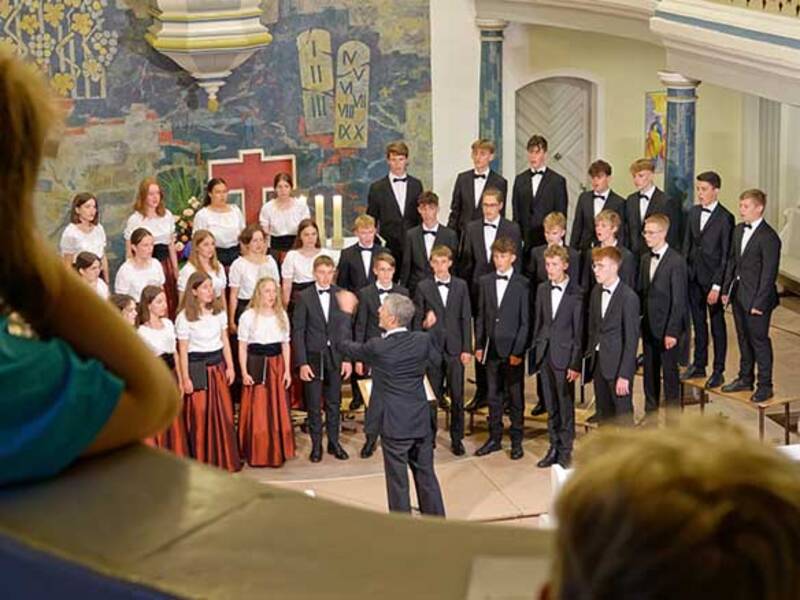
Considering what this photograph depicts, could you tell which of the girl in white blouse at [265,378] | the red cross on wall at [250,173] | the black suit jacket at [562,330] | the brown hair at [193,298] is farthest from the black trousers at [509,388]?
the red cross on wall at [250,173]

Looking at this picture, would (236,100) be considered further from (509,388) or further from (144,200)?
(509,388)

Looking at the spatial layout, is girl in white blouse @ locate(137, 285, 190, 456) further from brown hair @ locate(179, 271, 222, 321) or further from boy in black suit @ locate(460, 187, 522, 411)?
boy in black suit @ locate(460, 187, 522, 411)

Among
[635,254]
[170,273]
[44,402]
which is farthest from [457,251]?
[44,402]

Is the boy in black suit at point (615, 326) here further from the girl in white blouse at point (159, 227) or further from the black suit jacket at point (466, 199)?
the girl in white blouse at point (159, 227)

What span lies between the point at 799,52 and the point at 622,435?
940 centimetres

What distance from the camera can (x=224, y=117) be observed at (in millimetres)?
13344

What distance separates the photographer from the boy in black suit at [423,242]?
11.5 m

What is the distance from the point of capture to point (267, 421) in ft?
35.0

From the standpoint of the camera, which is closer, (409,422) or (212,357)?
(409,422)

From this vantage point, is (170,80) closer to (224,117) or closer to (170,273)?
(224,117)

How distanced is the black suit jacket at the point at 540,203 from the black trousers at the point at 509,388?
1780mm

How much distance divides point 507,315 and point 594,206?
168 centimetres

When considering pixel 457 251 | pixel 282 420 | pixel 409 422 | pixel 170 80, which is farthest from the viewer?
pixel 170 80

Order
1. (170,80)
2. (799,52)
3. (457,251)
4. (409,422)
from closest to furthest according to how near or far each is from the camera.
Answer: (409,422) → (799,52) → (457,251) → (170,80)
